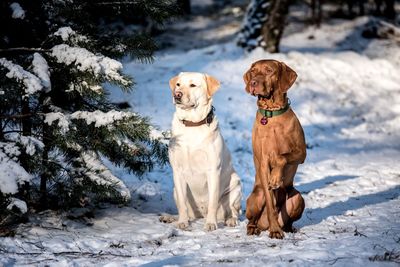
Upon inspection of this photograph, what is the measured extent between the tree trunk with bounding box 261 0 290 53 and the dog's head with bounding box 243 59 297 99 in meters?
9.13

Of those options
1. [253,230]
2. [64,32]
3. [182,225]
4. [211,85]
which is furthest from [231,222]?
[64,32]

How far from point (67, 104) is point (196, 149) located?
159cm

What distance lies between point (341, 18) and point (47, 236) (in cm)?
Answer: 1908

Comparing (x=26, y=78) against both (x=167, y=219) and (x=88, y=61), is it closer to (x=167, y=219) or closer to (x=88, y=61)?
(x=88, y=61)

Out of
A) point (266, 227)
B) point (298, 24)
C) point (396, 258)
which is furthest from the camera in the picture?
point (298, 24)

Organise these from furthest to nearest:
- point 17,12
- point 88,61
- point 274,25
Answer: point 274,25, point 17,12, point 88,61

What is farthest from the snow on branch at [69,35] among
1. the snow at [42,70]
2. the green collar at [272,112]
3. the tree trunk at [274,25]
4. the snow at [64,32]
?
the tree trunk at [274,25]

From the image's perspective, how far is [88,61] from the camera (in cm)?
512

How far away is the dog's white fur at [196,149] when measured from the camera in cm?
554

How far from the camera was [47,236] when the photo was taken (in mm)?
4992

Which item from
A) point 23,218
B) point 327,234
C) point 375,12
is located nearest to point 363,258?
point 327,234

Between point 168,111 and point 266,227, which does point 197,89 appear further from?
point 168,111

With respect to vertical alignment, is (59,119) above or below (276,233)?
above

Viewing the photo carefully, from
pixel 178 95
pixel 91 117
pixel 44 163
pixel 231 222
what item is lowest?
pixel 231 222
